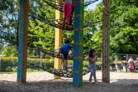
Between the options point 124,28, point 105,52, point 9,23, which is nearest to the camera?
point 105,52

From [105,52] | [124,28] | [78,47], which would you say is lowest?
[105,52]

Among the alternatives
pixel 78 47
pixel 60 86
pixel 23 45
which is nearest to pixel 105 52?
pixel 78 47

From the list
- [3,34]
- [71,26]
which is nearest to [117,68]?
[71,26]

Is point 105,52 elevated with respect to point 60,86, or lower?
elevated

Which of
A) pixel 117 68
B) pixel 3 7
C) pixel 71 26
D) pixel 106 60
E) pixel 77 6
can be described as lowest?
pixel 117 68

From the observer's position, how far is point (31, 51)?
47.5 feet

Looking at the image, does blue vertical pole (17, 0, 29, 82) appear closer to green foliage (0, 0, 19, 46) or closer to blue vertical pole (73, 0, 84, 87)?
blue vertical pole (73, 0, 84, 87)

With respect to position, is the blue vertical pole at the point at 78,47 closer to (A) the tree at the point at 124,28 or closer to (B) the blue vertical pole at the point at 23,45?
(B) the blue vertical pole at the point at 23,45

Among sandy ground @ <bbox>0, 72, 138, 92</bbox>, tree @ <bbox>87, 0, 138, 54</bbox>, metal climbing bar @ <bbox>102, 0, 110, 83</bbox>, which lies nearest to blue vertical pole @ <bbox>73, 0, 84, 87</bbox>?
sandy ground @ <bbox>0, 72, 138, 92</bbox>

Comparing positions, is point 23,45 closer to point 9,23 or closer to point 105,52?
point 105,52

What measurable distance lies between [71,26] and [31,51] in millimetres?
8525

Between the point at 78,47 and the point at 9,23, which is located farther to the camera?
the point at 9,23

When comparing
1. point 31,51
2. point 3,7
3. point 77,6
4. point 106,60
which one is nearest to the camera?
point 77,6

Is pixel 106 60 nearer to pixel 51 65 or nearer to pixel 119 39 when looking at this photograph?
pixel 51 65
